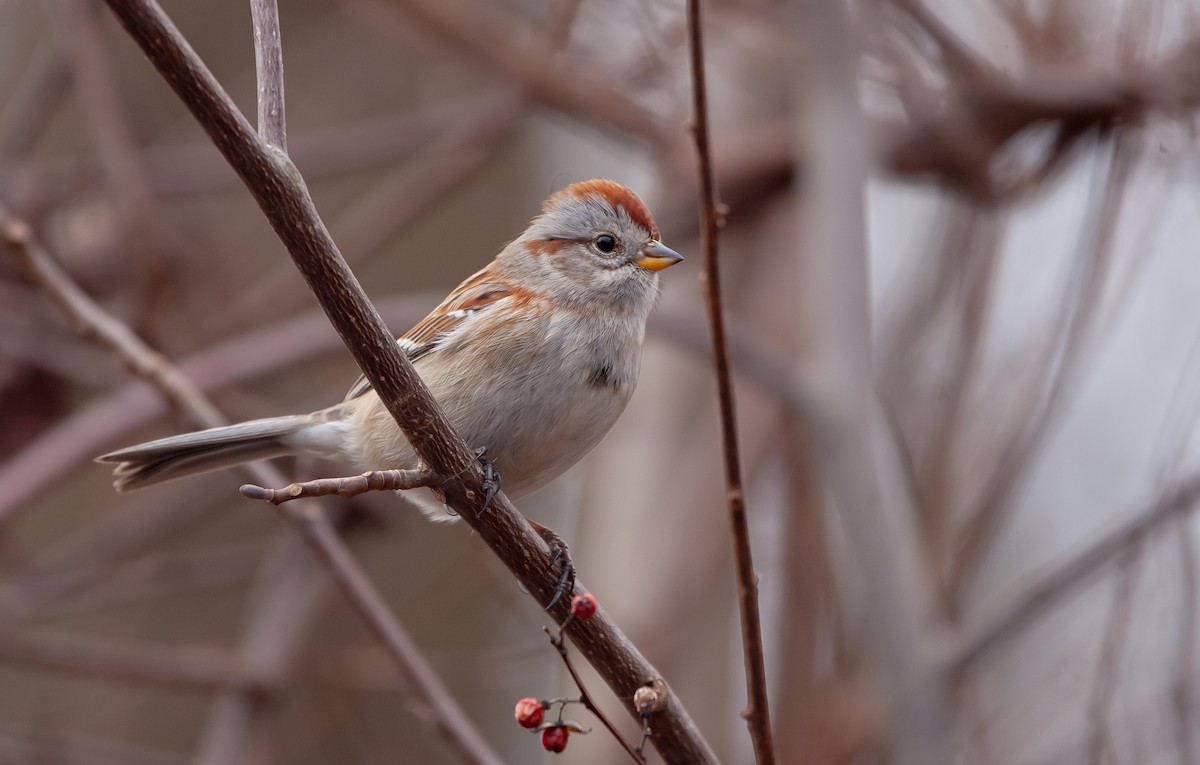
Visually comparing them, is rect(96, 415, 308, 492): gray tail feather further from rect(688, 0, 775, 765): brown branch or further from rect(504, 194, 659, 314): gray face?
rect(688, 0, 775, 765): brown branch

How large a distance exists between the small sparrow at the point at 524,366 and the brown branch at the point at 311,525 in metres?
0.15

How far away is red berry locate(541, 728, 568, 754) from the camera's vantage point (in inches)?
77.7

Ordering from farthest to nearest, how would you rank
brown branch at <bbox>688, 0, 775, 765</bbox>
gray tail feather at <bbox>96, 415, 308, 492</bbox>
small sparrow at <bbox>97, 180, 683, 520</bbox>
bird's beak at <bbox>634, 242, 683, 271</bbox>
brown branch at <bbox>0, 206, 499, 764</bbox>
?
bird's beak at <bbox>634, 242, 683, 271</bbox>, gray tail feather at <bbox>96, 415, 308, 492</bbox>, small sparrow at <bbox>97, 180, 683, 520</bbox>, brown branch at <bbox>0, 206, 499, 764</bbox>, brown branch at <bbox>688, 0, 775, 765</bbox>

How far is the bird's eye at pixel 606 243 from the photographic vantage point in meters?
3.05

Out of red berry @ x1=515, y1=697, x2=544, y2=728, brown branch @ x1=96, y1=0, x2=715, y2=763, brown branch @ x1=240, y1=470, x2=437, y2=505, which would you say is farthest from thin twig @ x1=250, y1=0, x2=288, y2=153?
red berry @ x1=515, y1=697, x2=544, y2=728

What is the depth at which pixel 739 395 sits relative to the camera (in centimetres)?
492

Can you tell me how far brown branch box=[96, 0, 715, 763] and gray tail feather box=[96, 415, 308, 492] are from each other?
44.5 inches

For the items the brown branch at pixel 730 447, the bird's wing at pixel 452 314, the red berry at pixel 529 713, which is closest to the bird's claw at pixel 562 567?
the red berry at pixel 529 713

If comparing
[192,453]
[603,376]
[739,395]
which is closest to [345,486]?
[603,376]

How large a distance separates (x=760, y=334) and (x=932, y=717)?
2140 millimetres

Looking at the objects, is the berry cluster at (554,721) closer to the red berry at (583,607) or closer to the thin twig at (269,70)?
the red berry at (583,607)

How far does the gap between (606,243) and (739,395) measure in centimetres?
200

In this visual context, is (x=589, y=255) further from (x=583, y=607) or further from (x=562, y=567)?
(x=583, y=607)

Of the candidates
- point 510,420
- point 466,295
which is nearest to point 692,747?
point 510,420
